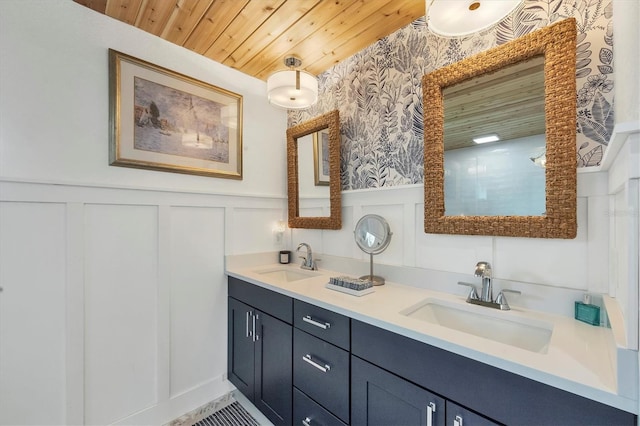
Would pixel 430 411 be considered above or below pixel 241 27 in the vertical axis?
below

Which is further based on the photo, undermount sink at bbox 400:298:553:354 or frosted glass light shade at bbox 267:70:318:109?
frosted glass light shade at bbox 267:70:318:109

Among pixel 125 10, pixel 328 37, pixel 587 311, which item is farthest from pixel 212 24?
pixel 587 311

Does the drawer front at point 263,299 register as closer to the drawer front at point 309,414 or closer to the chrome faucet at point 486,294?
the drawer front at point 309,414

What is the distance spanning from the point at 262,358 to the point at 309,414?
0.46 metres

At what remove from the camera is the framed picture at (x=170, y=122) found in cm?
160

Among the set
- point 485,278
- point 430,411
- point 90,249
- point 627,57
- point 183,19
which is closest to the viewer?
point 627,57

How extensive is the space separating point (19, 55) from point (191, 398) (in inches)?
85.0

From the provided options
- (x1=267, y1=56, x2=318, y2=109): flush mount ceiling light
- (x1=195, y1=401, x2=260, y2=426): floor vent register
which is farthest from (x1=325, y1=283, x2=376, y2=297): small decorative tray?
(x1=267, y1=56, x2=318, y2=109): flush mount ceiling light

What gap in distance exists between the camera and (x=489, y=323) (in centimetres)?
Result: 117

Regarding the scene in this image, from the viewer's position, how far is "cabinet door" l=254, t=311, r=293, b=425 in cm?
149

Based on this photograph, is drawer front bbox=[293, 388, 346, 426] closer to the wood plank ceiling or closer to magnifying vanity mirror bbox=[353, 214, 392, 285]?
magnifying vanity mirror bbox=[353, 214, 392, 285]

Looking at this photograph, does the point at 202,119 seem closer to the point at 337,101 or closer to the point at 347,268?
the point at 337,101

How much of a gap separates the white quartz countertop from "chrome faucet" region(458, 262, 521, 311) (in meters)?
0.04

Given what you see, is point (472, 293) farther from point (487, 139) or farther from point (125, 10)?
point (125, 10)
